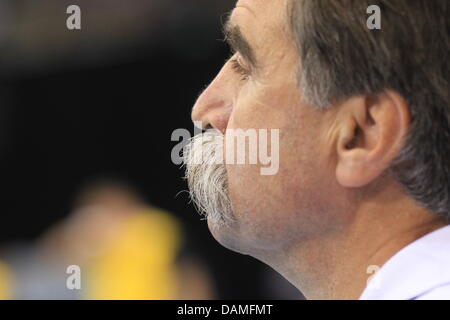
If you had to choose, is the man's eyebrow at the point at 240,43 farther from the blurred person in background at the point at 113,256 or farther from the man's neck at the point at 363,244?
the blurred person in background at the point at 113,256

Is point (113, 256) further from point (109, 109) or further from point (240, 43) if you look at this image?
point (240, 43)

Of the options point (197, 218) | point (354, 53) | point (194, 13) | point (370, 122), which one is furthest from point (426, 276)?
point (194, 13)

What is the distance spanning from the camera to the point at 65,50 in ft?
15.9

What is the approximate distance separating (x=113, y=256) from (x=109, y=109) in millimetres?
919

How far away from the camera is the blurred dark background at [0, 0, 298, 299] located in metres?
4.21

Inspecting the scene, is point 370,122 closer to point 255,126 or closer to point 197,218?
point 255,126

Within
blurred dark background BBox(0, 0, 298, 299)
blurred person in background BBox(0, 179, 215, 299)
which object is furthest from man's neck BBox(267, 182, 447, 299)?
blurred dark background BBox(0, 0, 298, 299)

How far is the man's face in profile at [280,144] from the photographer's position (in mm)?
1560

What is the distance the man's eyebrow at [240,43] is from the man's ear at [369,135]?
0.65 feet

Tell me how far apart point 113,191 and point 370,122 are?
8.98 ft

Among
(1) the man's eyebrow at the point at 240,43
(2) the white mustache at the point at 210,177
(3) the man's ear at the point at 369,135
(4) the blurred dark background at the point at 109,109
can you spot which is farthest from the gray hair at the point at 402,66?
(4) the blurred dark background at the point at 109,109

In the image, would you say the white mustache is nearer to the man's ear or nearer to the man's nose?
the man's nose

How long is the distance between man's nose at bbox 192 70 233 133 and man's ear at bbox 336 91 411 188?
0.23 meters

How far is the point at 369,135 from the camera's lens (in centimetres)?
153
